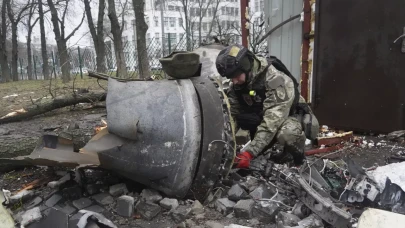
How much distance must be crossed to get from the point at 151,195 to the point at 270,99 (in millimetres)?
1370

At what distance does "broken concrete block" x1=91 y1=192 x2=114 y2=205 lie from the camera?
2.73 metres

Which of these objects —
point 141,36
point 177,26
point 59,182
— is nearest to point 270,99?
point 59,182

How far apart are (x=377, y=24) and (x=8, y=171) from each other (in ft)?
15.0

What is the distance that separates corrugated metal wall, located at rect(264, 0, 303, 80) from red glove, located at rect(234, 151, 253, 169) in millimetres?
2918

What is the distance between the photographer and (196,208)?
257cm

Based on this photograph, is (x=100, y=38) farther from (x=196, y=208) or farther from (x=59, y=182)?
(x=196, y=208)

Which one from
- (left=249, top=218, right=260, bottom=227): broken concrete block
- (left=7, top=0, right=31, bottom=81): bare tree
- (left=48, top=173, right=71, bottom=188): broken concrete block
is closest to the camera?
(left=249, top=218, right=260, bottom=227): broken concrete block

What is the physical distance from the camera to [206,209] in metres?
2.65

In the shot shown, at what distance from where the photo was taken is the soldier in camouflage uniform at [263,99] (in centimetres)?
302

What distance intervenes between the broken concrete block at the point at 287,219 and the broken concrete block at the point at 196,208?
56 centimetres

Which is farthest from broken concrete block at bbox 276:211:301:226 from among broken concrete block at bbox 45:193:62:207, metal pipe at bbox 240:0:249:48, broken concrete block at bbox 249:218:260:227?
metal pipe at bbox 240:0:249:48

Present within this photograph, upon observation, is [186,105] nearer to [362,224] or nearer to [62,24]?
[362,224]

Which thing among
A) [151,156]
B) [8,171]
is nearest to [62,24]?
[8,171]

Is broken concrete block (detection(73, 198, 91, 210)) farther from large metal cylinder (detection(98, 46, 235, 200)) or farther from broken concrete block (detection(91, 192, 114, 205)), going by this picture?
large metal cylinder (detection(98, 46, 235, 200))
